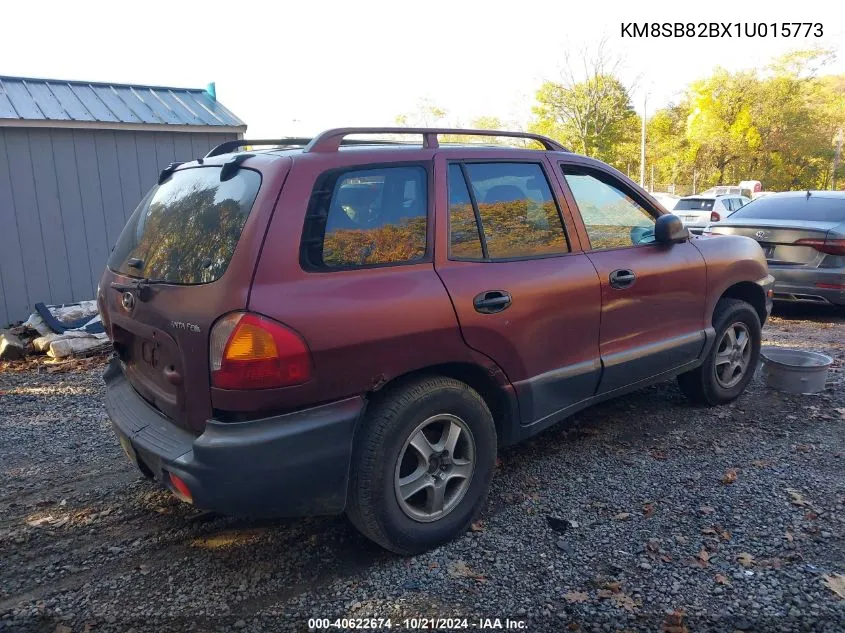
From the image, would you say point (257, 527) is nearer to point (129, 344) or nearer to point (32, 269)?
point (129, 344)

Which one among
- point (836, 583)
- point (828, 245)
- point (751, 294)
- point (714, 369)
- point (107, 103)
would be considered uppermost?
point (107, 103)

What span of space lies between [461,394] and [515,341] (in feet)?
1.42

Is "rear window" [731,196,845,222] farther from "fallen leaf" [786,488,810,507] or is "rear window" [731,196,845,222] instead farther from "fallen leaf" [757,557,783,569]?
"fallen leaf" [757,557,783,569]

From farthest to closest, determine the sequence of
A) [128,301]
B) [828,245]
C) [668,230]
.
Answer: [828,245] < [668,230] < [128,301]

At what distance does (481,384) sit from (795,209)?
6.83 meters

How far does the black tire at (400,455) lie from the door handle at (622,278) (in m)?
1.19

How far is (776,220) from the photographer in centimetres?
812

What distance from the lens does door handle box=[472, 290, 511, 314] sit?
3.12m

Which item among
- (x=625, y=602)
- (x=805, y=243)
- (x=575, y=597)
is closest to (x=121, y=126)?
(x=575, y=597)

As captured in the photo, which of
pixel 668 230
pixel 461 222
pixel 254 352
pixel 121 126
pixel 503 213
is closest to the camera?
pixel 254 352

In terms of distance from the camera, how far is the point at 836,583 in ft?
9.22

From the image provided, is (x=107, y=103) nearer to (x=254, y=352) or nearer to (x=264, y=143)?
(x=264, y=143)

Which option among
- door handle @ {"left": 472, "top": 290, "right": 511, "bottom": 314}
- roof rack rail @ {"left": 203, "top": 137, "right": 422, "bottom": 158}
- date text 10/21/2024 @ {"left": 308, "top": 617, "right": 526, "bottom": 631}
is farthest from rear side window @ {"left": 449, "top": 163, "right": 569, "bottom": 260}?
date text 10/21/2024 @ {"left": 308, "top": 617, "right": 526, "bottom": 631}

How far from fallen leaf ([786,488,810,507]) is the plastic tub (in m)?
1.76
